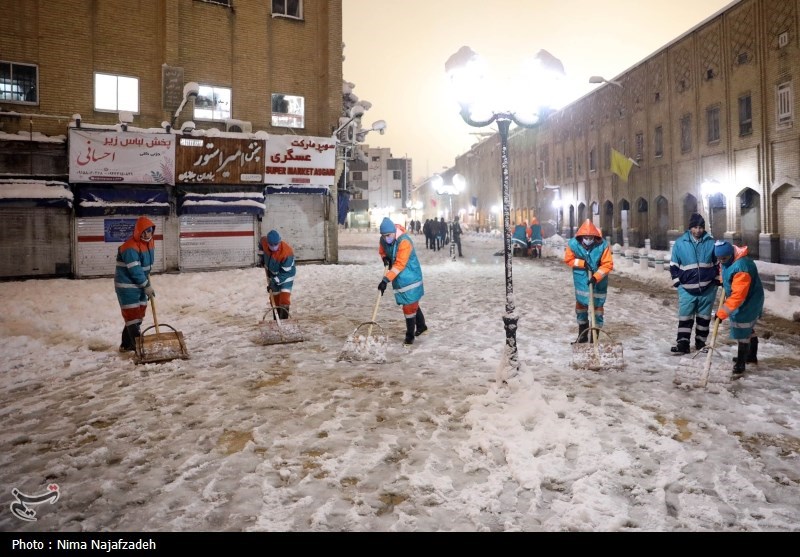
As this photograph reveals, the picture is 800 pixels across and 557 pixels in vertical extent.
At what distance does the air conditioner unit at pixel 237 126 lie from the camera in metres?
19.9

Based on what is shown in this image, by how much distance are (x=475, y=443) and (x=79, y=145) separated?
17.3 m

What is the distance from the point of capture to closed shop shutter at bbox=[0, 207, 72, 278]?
16.4 metres

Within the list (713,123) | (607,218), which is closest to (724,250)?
(713,123)

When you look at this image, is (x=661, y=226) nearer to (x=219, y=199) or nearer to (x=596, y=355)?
(x=219, y=199)

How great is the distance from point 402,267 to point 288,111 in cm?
1590

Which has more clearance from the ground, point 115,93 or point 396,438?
point 115,93

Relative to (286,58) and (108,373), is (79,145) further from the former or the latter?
(108,373)

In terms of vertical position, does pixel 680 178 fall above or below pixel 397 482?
above

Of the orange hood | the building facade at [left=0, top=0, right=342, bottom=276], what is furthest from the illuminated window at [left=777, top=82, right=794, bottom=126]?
the orange hood

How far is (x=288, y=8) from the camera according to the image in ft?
70.8

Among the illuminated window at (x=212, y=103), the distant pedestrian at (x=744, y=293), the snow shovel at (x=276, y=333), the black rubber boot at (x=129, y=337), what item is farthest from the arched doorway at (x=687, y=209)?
the black rubber boot at (x=129, y=337)

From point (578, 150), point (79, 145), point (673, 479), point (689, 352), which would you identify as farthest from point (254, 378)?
point (578, 150)

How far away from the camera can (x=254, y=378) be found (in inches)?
259

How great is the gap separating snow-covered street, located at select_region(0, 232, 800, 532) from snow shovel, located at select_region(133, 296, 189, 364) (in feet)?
0.58
